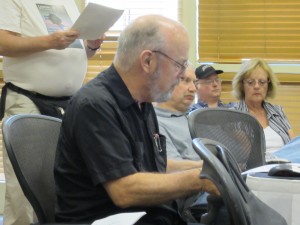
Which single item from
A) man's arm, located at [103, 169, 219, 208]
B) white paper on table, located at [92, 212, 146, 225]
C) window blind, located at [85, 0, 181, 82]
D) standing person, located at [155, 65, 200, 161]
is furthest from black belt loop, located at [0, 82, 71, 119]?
window blind, located at [85, 0, 181, 82]

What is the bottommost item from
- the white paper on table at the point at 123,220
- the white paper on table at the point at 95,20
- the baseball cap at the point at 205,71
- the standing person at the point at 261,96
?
the standing person at the point at 261,96

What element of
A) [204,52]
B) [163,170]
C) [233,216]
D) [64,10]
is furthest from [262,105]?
[233,216]

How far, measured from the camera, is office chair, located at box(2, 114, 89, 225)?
5.34ft

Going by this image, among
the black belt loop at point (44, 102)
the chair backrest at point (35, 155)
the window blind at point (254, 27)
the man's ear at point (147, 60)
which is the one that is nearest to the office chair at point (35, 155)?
Result: the chair backrest at point (35, 155)

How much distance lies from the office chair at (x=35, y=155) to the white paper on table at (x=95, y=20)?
724 mm

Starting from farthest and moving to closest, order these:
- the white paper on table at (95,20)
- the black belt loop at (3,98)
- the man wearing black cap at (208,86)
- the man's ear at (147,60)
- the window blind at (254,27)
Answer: the window blind at (254,27) < the man wearing black cap at (208,86) < the black belt loop at (3,98) < the white paper on table at (95,20) < the man's ear at (147,60)

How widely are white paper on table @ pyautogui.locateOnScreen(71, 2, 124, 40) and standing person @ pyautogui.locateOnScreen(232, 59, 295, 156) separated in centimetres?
143

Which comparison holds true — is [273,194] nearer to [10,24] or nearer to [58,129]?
[58,129]

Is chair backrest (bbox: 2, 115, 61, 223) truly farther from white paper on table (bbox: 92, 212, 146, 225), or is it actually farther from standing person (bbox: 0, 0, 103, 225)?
standing person (bbox: 0, 0, 103, 225)

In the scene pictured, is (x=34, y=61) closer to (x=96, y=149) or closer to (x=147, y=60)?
(x=147, y=60)

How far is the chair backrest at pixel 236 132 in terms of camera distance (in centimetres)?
264

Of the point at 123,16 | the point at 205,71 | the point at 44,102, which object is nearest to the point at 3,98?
the point at 44,102

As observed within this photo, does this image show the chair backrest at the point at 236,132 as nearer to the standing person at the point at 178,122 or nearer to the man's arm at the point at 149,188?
the standing person at the point at 178,122

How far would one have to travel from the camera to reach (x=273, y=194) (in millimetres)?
1663
